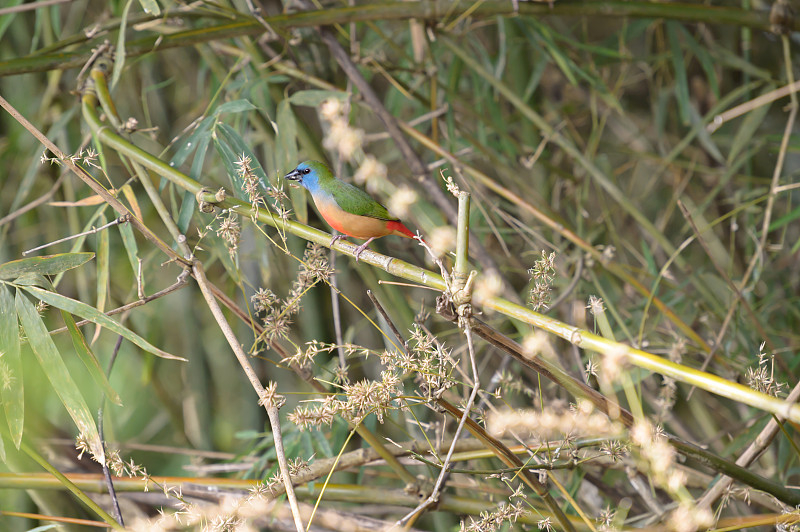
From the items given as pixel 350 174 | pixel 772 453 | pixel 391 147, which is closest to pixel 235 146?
pixel 350 174

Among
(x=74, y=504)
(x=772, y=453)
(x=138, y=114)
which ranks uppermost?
(x=138, y=114)

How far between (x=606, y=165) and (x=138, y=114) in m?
1.97

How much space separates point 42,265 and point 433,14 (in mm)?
1462

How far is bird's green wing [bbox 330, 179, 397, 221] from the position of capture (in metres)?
1.89

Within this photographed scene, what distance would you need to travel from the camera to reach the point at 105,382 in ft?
4.24

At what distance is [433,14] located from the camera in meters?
2.29

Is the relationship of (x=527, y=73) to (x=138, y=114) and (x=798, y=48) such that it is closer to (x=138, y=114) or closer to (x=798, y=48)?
(x=798, y=48)

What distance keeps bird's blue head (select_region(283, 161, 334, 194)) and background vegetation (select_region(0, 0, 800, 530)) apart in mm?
64

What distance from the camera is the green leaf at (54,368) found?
122 cm

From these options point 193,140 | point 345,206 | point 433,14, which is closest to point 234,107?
point 193,140

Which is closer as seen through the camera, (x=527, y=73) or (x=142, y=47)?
(x=142, y=47)

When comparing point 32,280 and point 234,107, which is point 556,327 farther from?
point 234,107

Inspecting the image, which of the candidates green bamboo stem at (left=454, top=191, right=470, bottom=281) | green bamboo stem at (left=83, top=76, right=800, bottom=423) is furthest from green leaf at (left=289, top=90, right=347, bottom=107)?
green bamboo stem at (left=454, top=191, right=470, bottom=281)

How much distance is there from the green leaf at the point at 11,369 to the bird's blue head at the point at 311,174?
2.78ft
